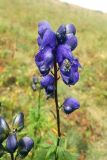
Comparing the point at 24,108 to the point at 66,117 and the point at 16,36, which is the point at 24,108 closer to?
the point at 66,117

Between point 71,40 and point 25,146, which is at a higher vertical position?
point 71,40

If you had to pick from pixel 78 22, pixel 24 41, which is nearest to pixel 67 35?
pixel 24 41

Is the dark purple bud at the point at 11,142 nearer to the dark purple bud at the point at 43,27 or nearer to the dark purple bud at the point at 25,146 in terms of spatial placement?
the dark purple bud at the point at 25,146

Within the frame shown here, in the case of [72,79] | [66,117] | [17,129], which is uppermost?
[72,79]

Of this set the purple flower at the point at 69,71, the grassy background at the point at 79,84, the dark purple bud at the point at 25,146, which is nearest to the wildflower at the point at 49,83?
the purple flower at the point at 69,71

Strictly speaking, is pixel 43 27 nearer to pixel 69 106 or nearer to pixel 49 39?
pixel 49 39

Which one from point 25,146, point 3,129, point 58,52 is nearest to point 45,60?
point 58,52
